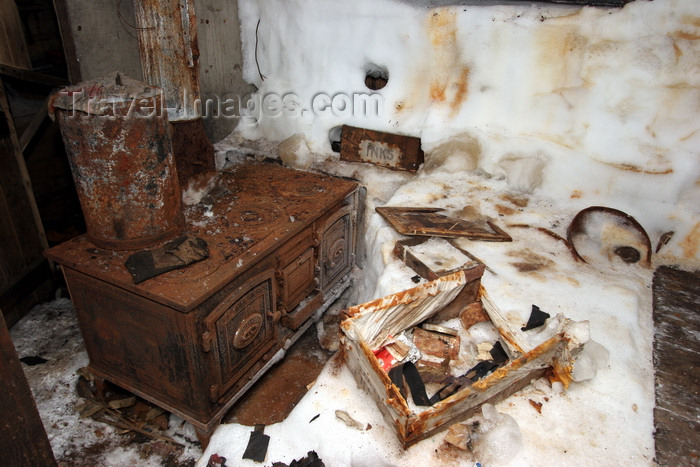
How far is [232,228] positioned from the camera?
3102mm

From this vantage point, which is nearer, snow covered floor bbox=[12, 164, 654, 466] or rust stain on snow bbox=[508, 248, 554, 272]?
snow covered floor bbox=[12, 164, 654, 466]

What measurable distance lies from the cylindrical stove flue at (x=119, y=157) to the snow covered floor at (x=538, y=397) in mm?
1325

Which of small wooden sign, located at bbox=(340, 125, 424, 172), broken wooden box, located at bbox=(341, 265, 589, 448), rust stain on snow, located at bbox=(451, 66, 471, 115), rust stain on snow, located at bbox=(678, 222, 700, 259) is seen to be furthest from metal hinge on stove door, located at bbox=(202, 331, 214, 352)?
rust stain on snow, located at bbox=(678, 222, 700, 259)

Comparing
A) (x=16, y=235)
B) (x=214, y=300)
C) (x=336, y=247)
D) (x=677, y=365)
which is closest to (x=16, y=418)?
(x=214, y=300)

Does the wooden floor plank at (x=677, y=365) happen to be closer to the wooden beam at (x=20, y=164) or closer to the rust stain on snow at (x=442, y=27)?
the rust stain on snow at (x=442, y=27)

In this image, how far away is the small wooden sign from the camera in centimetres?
454

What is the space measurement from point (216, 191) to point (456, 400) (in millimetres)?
2462

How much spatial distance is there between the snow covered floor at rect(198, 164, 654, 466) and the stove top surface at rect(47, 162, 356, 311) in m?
0.66

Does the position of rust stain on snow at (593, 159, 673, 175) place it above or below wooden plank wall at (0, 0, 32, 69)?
below

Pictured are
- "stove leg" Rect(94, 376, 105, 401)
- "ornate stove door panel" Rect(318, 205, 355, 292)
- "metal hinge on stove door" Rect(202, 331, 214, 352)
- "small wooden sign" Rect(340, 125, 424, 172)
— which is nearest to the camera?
"metal hinge on stove door" Rect(202, 331, 214, 352)

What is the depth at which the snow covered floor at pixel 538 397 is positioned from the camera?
2.04 meters

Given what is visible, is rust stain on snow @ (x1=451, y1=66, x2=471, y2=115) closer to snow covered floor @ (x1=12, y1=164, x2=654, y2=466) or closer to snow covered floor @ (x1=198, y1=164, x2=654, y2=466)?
snow covered floor @ (x1=12, y1=164, x2=654, y2=466)

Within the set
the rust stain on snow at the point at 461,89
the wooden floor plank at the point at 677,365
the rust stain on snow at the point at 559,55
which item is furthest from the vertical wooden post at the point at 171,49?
the wooden floor plank at the point at 677,365

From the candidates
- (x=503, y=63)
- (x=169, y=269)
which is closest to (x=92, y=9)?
(x=169, y=269)
